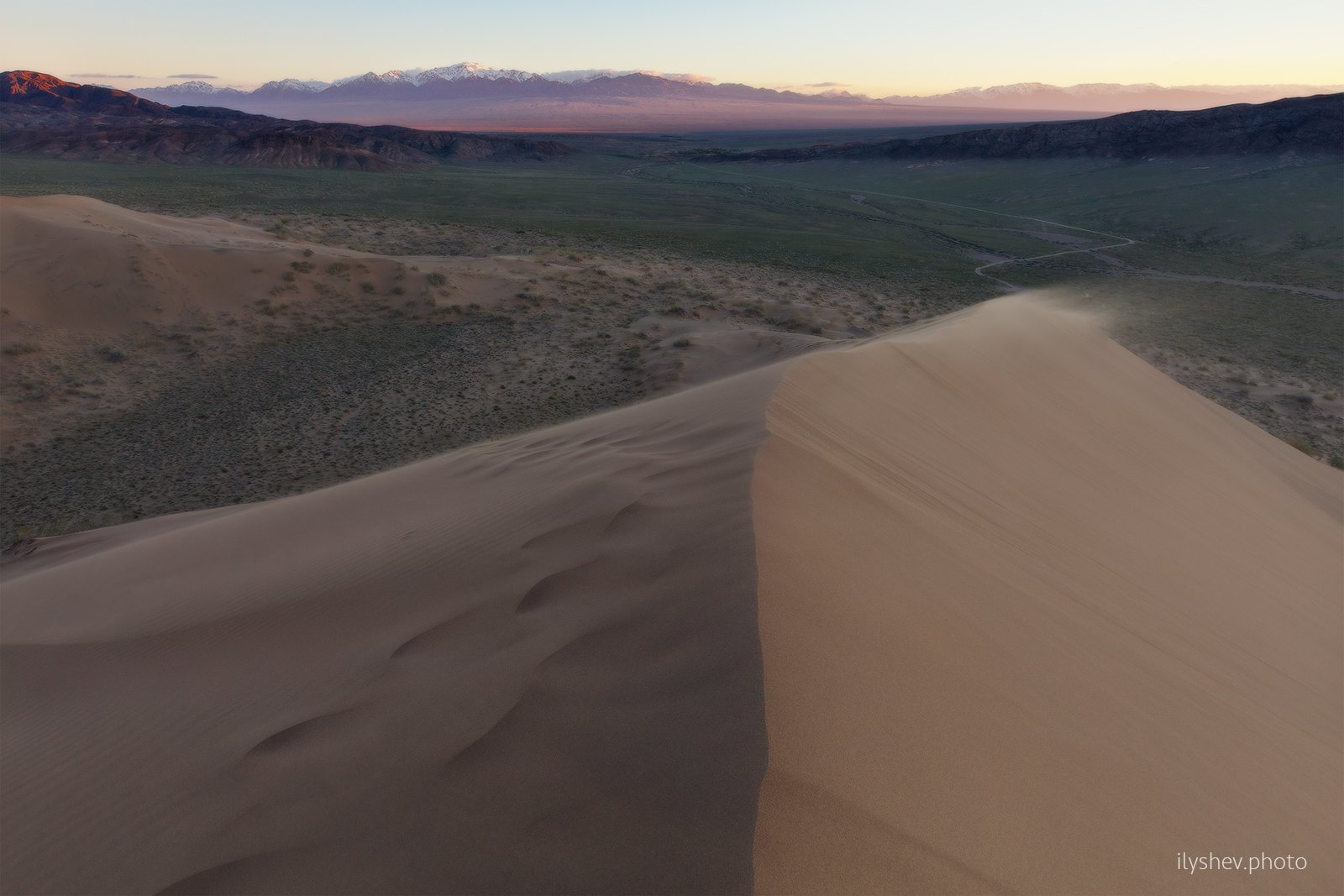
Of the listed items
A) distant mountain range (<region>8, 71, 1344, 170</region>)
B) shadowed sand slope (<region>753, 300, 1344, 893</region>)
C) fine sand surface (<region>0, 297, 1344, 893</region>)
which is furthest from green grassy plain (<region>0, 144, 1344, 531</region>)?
shadowed sand slope (<region>753, 300, 1344, 893</region>)

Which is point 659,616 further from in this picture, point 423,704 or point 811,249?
point 811,249

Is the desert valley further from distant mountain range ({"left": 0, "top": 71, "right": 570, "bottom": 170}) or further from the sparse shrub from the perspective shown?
distant mountain range ({"left": 0, "top": 71, "right": 570, "bottom": 170})

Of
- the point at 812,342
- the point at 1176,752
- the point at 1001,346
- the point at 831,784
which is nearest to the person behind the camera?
the point at 831,784

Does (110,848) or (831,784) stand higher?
(831,784)

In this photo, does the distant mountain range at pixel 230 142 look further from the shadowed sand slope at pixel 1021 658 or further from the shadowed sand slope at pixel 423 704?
the shadowed sand slope at pixel 1021 658

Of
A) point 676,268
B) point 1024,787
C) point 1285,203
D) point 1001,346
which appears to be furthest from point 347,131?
point 1024,787

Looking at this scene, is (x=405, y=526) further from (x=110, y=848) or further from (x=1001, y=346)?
(x=1001, y=346)
